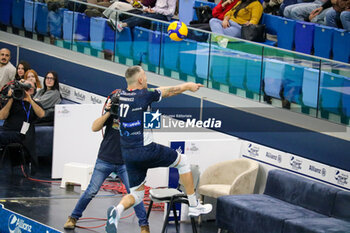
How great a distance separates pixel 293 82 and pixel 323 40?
5.10ft

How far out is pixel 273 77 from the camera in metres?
9.02

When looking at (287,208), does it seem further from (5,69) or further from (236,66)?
(5,69)

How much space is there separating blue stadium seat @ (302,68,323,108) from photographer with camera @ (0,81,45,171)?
393cm

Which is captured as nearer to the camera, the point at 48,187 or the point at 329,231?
the point at 329,231

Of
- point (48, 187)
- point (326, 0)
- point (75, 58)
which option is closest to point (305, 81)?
point (326, 0)

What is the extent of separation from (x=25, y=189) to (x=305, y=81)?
3905 millimetres

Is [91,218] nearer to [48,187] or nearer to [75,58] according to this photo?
[48,187]

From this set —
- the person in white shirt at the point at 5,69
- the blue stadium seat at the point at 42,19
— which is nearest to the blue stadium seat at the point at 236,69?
the person in white shirt at the point at 5,69

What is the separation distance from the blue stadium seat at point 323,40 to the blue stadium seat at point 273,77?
1257 millimetres

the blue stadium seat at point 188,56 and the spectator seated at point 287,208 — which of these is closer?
the spectator seated at point 287,208

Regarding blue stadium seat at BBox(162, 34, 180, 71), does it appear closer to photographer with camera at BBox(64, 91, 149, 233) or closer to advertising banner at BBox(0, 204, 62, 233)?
photographer with camera at BBox(64, 91, 149, 233)

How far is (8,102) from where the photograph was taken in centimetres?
1059

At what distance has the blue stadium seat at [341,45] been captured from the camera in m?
9.63

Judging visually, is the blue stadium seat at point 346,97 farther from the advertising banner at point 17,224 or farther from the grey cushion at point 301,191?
the advertising banner at point 17,224
